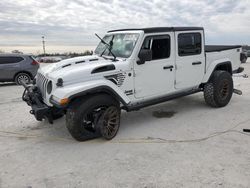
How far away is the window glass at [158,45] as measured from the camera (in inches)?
217

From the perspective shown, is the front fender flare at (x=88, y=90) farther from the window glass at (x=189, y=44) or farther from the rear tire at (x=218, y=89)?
the rear tire at (x=218, y=89)

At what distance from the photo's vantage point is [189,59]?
629 centimetres

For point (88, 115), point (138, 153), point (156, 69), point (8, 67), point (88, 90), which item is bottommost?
point (138, 153)

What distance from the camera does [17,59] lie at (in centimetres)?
1277

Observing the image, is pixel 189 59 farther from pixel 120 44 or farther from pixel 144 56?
pixel 120 44

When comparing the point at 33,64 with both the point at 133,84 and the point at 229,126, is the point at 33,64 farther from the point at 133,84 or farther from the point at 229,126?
the point at 229,126

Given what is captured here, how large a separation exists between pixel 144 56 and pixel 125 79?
579mm

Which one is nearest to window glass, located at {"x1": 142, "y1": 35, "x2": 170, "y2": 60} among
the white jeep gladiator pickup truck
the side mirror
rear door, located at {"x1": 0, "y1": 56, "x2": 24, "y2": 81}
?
the white jeep gladiator pickup truck

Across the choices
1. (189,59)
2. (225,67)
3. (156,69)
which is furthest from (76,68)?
(225,67)

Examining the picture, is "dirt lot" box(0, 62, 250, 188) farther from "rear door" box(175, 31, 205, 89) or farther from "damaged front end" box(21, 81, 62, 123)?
"rear door" box(175, 31, 205, 89)

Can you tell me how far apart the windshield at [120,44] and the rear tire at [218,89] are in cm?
249

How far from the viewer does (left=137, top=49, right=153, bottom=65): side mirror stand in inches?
205

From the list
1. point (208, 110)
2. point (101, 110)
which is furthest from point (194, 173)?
point (208, 110)

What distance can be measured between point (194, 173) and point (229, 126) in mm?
2271
